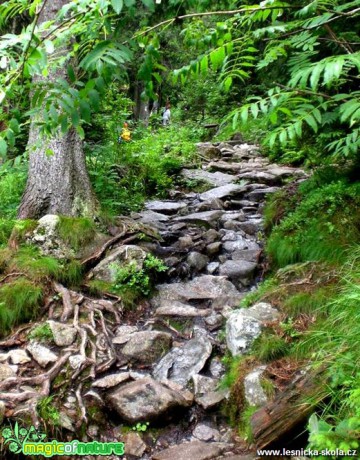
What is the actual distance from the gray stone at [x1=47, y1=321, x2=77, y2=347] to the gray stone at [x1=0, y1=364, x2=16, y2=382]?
0.55 meters

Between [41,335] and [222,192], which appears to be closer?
[41,335]

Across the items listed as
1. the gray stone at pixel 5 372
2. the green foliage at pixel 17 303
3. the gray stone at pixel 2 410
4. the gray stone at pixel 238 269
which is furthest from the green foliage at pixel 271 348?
the green foliage at pixel 17 303

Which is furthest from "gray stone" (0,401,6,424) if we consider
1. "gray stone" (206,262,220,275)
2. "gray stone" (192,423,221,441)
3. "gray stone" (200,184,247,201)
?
"gray stone" (200,184,247,201)

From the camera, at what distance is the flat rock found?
10828 mm

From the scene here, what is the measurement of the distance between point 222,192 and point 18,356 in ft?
21.4

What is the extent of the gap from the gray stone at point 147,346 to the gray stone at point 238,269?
1.72m

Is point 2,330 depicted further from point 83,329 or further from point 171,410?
point 171,410

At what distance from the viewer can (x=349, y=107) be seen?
2332mm

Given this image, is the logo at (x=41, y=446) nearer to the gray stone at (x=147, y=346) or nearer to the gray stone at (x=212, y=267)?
the gray stone at (x=147, y=346)

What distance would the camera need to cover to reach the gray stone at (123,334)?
4.55m

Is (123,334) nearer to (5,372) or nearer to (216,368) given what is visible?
(216,368)

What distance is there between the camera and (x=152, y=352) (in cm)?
442

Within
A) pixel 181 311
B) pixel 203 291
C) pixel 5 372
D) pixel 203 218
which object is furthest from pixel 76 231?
pixel 203 218

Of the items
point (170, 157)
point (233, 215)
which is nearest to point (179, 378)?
point (233, 215)
